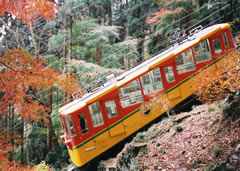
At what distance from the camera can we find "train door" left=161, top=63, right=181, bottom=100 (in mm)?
9805

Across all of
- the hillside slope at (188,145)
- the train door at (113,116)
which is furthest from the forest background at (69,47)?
the hillside slope at (188,145)

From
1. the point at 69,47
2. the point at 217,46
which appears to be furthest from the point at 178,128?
the point at 69,47

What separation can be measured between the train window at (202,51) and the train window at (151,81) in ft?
6.97

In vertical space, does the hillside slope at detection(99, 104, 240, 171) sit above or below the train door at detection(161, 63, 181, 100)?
below

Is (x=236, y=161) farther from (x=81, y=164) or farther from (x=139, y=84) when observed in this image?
(x=81, y=164)

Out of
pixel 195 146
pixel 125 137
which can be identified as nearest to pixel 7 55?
pixel 125 137

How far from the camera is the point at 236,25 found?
17.5 meters

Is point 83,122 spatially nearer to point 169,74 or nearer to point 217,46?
point 169,74

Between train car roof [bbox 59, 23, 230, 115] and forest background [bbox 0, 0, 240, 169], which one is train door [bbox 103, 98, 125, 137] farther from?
forest background [bbox 0, 0, 240, 169]

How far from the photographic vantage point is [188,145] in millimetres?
7008

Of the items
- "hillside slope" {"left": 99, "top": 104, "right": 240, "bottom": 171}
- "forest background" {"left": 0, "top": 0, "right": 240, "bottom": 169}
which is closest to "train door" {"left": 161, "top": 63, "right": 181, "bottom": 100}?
"hillside slope" {"left": 99, "top": 104, "right": 240, "bottom": 171}

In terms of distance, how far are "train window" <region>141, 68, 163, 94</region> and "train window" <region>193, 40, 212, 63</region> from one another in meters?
2.12

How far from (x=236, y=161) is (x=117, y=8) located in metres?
25.3

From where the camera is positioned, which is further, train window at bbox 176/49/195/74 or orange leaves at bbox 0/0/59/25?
train window at bbox 176/49/195/74
